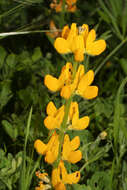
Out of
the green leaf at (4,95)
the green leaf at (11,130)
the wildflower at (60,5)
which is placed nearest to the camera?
the green leaf at (11,130)

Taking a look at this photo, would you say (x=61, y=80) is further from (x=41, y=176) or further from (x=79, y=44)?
(x=41, y=176)

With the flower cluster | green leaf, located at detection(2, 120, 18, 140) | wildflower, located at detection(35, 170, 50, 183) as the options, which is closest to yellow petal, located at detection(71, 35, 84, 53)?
the flower cluster

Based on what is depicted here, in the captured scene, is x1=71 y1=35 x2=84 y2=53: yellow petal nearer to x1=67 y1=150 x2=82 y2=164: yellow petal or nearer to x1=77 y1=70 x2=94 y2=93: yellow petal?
x1=77 y1=70 x2=94 y2=93: yellow petal

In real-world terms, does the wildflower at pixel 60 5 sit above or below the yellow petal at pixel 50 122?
above

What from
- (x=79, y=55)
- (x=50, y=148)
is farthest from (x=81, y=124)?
(x=79, y=55)

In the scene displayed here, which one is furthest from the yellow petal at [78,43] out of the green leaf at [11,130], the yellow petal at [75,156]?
the green leaf at [11,130]

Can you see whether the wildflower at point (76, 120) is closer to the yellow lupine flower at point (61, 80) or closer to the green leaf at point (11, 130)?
the yellow lupine flower at point (61, 80)

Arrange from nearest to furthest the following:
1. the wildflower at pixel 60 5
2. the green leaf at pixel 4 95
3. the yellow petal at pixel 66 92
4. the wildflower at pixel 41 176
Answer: the yellow petal at pixel 66 92
the wildflower at pixel 41 176
the green leaf at pixel 4 95
the wildflower at pixel 60 5
